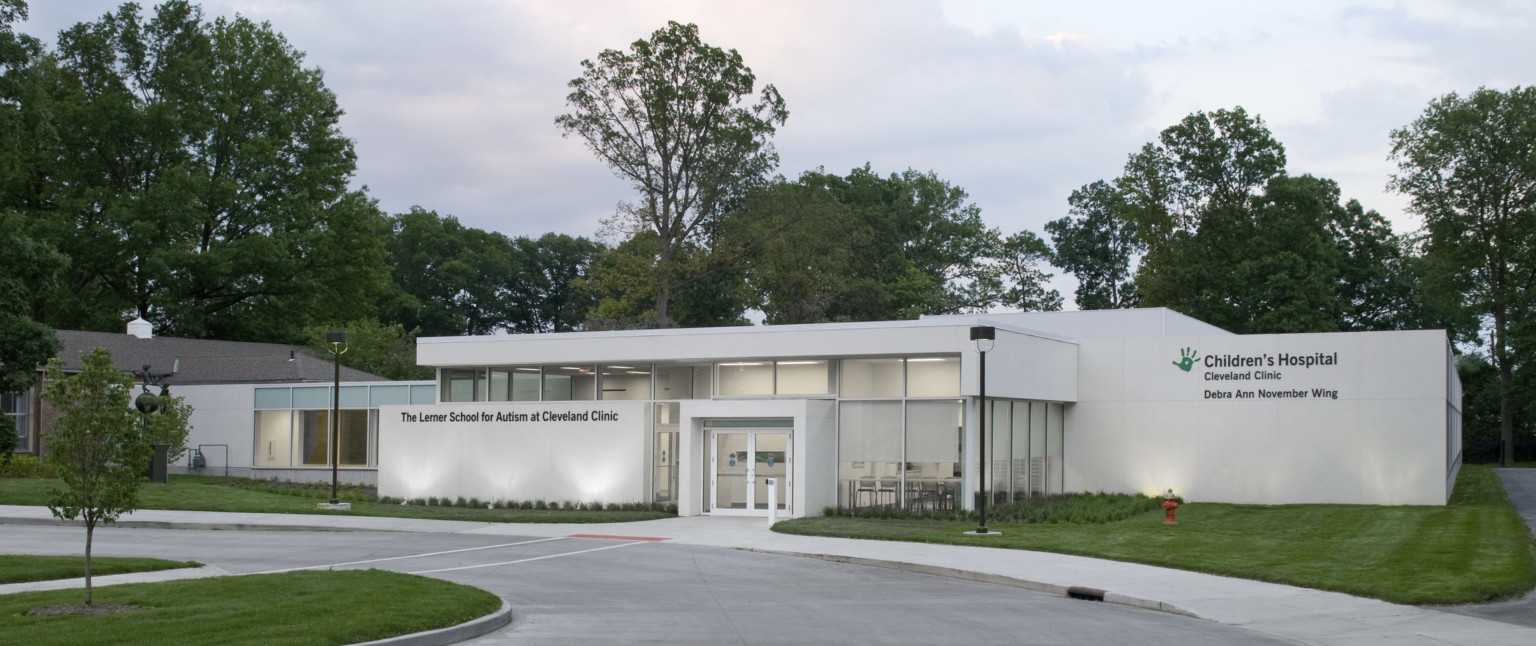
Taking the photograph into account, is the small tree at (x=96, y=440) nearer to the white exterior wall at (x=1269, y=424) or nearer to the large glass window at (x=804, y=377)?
the large glass window at (x=804, y=377)

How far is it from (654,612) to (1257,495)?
69.8ft

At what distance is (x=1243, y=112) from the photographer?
6266 cm

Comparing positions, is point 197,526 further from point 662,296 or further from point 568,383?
point 662,296

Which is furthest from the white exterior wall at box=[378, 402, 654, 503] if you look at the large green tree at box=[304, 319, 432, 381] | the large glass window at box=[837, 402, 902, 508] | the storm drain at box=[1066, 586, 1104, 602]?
the large green tree at box=[304, 319, 432, 381]

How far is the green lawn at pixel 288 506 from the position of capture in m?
27.8

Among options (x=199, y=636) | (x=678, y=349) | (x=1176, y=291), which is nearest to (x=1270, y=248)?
(x=1176, y=291)

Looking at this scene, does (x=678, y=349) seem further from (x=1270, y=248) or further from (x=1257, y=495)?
(x=1270, y=248)

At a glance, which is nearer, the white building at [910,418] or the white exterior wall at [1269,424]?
the white building at [910,418]

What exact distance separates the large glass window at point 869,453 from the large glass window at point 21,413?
3035 cm

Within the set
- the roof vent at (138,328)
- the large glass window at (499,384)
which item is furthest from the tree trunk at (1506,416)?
the roof vent at (138,328)

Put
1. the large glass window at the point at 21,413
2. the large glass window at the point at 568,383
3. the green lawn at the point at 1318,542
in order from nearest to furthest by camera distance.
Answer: the green lawn at the point at 1318,542, the large glass window at the point at 568,383, the large glass window at the point at 21,413

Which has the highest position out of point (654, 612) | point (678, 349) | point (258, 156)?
point (258, 156)

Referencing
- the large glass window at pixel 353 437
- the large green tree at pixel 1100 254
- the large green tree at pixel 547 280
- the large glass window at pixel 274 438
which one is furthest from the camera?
the large green tree at pixel 547 280

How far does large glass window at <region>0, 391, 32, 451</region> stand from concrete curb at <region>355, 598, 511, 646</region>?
122 feet
